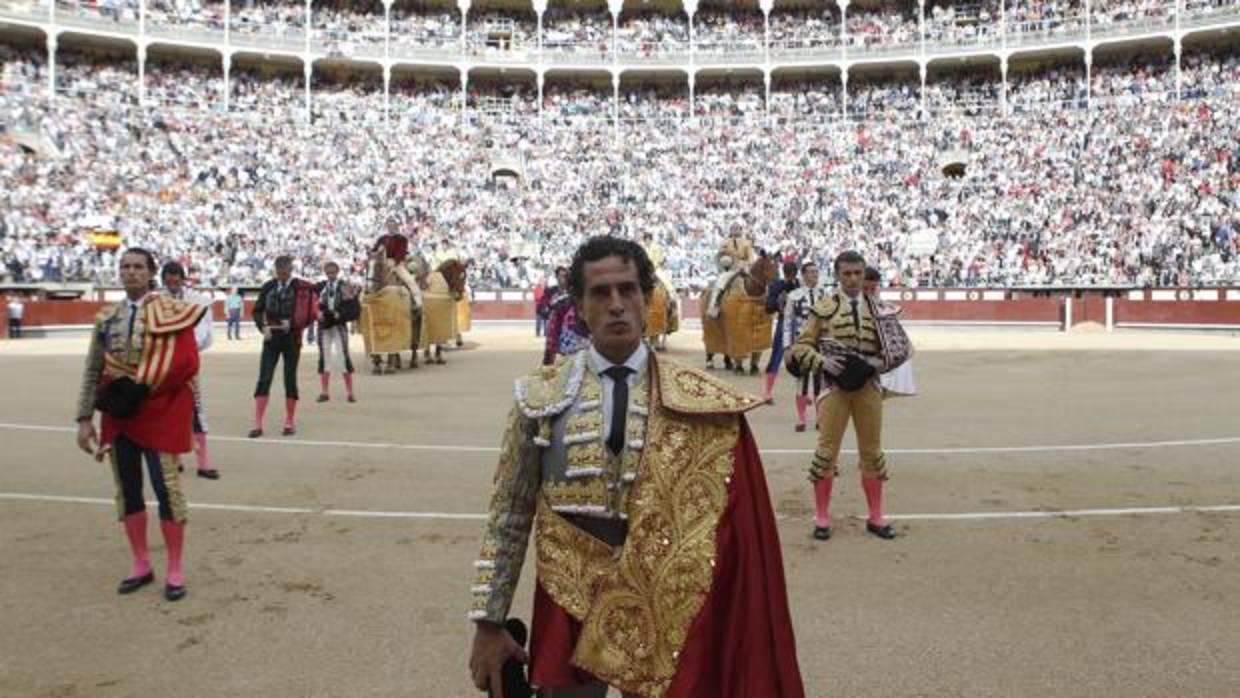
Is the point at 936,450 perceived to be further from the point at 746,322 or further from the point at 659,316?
Answer: the point at 659,316

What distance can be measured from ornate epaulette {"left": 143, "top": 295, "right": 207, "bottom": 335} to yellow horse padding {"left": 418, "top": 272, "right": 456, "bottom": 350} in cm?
1045

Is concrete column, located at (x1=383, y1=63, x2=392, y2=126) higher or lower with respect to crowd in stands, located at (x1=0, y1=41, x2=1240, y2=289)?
higher

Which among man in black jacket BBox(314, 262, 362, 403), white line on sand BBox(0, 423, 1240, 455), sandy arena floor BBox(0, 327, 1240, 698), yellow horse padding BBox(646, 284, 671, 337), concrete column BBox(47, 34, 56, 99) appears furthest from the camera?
concrete column BBox(47, 34, 56, 99)

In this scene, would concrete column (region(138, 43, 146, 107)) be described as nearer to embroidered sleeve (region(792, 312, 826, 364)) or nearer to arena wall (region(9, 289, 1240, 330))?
arena wall (region(9, 289, 1240, 330))

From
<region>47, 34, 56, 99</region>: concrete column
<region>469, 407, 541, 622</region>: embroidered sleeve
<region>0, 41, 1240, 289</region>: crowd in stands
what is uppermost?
<region>47, 34, 56, 99</region>: concrete column

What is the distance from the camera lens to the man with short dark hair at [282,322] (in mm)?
8242

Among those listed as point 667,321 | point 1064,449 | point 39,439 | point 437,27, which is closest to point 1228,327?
point 667,321

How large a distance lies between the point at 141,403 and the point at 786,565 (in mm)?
2985

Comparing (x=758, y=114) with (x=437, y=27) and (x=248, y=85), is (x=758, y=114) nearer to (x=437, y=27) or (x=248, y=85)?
(x=437, y=27)

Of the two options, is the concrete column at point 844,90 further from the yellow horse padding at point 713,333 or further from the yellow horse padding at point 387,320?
the yellow horse padding at point 387,320

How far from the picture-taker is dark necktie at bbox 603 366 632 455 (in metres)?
2.00

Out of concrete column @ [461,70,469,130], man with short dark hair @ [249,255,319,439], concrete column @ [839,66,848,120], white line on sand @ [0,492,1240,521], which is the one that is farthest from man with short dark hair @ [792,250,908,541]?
concrete column @ [839,66,848,120]

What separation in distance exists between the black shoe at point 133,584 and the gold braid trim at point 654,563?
10.0 ft

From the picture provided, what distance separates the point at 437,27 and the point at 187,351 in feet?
140
